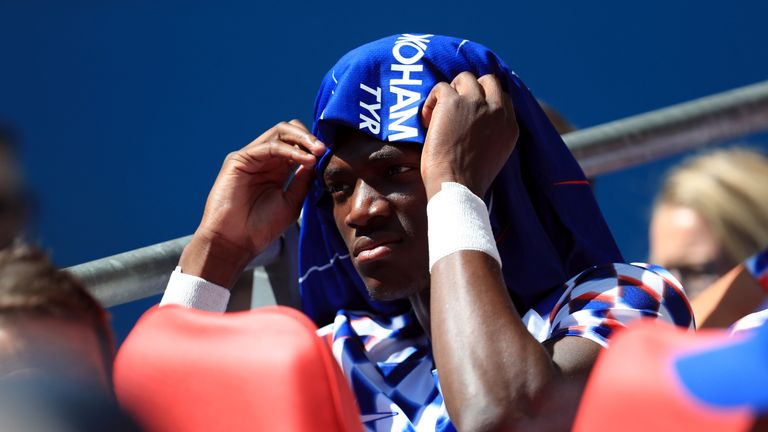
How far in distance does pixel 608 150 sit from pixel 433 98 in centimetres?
82

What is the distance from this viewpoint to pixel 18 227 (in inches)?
72.0

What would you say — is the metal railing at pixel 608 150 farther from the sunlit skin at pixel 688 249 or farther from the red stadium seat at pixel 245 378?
the red stadium seat at pixel 245 378

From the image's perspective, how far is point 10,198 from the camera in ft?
6.54

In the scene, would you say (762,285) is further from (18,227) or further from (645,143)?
(18,227)

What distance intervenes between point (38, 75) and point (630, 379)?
2.27 metres

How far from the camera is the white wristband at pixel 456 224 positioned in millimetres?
1607

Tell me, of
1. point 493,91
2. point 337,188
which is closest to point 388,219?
point 337,188

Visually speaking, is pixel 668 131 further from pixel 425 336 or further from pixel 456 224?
pixel 456 224

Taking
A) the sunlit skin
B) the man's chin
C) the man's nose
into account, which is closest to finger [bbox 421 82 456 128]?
the man's nose

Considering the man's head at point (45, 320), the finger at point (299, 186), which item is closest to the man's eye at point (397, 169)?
the finger at point (299, 186)

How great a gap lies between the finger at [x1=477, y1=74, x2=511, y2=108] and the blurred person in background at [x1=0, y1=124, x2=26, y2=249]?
0.70 metres

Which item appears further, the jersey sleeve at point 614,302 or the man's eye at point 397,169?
the man's eye at point 397,169

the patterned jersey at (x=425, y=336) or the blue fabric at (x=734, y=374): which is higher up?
the blue fabric at (x=734, y=374)

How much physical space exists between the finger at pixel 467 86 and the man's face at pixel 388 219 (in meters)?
0.11
